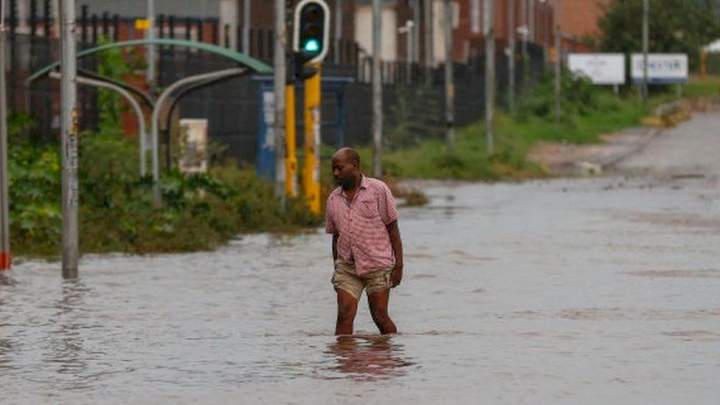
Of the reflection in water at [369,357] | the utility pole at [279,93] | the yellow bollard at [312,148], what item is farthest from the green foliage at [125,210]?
the reflection in water at [369,357]

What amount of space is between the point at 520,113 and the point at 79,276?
58600 mm

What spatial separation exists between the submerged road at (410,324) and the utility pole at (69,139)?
42 cm

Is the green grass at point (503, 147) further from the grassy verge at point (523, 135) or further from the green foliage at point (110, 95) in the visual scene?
the green foliage at point (110, 95)

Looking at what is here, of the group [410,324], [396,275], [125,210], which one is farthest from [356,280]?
[125,210]

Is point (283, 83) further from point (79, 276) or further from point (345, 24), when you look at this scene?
point (345, 24)

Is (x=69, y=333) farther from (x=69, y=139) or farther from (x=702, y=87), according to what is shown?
(x=702, y=87)

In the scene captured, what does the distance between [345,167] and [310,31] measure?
16.4 metres

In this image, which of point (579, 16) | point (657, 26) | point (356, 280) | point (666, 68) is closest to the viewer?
point (356, 280)

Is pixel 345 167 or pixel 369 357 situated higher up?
pixel 345 167

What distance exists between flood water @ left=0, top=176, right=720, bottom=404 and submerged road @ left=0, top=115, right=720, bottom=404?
2 cm

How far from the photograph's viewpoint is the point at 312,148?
35.7 meters

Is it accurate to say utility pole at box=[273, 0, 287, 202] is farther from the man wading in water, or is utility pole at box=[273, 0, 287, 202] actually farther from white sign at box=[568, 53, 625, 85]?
white sign at box=[568, 53, 625, 85]

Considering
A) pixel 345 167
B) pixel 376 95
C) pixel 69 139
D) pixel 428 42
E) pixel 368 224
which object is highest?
pixel 428 42

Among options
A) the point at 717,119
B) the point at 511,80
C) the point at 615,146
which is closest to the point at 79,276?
the point at 615,146
